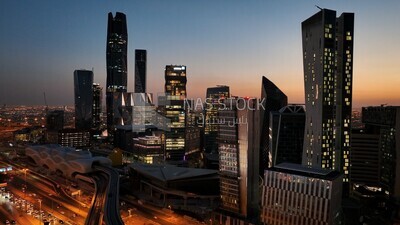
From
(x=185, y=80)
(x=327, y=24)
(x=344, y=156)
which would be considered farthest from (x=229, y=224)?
(x=185, y=80)

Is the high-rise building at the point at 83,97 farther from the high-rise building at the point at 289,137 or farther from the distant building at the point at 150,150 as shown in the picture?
the high-rise building at the point at 289,137

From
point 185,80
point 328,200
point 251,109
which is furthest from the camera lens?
point 185,80

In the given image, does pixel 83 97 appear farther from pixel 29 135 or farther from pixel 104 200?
pixel 104 200

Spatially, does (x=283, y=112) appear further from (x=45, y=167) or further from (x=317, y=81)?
(x=45, y=167)

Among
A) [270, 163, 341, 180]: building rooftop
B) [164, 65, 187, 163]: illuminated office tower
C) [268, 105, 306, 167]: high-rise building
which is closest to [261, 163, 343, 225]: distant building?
[270, 163, 341, 180]: building rooftop

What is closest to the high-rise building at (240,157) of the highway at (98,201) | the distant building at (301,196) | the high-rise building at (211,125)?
the distant building at (301,196)

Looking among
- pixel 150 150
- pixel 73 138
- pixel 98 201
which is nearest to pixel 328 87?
pixel 98 201

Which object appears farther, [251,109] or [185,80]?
[185,80]
